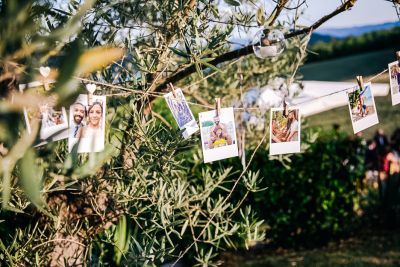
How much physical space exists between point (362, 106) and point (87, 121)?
1473 millimetres

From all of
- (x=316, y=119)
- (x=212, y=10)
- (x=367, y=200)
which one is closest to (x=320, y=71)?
(x=316, y=119)

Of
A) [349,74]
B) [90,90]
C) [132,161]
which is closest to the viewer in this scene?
[90,90]

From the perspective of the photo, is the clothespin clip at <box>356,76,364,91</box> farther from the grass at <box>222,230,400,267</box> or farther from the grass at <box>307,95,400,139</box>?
the grass at <box>307,95,400,139</box>

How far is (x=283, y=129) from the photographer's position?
224cm

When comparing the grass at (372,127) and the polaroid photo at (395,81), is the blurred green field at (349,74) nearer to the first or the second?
the grass at (372,127)

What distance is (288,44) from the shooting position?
12.3 ft

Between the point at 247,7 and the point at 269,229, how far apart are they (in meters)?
4.06

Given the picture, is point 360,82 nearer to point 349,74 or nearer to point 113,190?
point 113,190

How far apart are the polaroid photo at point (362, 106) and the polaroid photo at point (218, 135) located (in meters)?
0.69

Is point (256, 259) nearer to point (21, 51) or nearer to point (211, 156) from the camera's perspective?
point (211, 156)

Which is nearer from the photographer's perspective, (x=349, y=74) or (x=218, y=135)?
(x=218, y=135)

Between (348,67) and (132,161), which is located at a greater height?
(348,67)

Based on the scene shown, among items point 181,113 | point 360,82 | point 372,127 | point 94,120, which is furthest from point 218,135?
point 372,127

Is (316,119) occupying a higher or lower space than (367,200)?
higher
